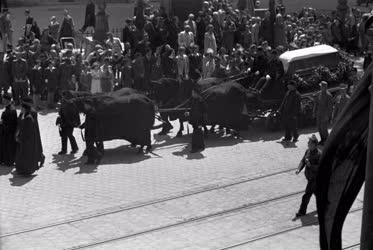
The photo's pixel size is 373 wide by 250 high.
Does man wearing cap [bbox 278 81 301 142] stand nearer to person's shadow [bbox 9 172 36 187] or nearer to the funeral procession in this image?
the funeral procession

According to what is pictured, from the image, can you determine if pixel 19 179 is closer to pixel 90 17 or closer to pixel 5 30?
pixel 5 30

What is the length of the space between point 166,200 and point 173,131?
18.7 feet

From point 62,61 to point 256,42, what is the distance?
704cm

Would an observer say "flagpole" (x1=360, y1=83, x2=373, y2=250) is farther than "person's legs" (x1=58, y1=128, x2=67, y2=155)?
No

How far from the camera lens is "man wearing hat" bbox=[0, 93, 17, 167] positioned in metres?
17.7

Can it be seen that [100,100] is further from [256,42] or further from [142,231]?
[256,42]

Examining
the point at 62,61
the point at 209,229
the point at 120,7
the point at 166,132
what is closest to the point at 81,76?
the point at 62,61

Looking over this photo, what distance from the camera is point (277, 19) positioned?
87.9 feet

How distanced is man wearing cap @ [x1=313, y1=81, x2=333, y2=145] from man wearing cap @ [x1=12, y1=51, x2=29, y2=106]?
320 inches

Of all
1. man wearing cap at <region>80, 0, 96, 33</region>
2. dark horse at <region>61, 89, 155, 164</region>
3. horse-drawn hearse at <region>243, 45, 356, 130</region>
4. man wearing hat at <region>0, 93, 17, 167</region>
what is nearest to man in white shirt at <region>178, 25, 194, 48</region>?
horse-drawn hearse at <region>243, 45, 356, 130</region>

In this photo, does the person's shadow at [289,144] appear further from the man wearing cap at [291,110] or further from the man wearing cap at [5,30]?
the man wearing cap at [5,30]

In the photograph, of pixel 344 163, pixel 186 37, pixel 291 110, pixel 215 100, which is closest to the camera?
pixel 344 163

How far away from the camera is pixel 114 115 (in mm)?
17844

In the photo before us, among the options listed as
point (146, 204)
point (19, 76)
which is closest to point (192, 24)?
point (19, 76)
